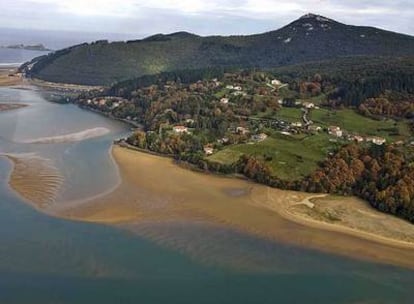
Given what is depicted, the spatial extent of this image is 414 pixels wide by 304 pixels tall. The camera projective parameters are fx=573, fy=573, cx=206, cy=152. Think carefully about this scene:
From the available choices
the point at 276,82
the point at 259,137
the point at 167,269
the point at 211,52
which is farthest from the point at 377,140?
the point at 211,52

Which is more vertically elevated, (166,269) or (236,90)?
(236,90)

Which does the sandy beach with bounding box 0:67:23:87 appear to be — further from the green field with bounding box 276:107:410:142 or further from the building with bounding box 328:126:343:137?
the building with bounding box 328:126:343:137

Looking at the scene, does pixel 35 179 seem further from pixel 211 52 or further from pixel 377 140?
pixel 211 52

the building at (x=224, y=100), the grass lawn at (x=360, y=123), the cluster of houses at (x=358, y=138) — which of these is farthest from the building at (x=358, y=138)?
the building at (x=224, y=100)

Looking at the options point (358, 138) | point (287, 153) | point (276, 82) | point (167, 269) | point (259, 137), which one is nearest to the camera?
point (167, 269)

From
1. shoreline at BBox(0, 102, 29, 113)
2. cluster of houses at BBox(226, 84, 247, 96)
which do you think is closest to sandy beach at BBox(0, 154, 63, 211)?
shoreline at BBox(0, 102, 29, 113)

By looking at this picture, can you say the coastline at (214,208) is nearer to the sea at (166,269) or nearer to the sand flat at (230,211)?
the sand flat at (230,211)

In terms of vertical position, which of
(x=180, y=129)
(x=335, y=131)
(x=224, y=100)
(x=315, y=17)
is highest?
(x=315, y=17)

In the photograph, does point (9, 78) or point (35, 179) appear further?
point (9, 78)
